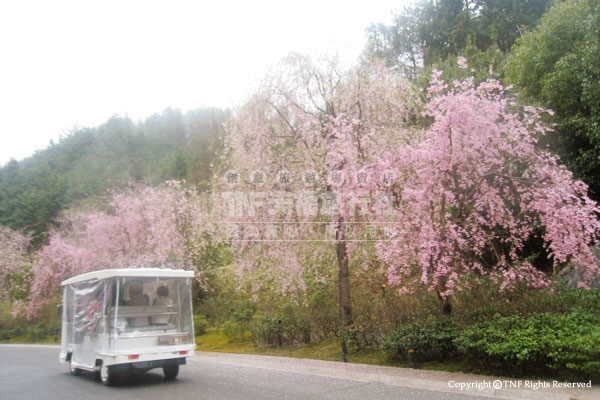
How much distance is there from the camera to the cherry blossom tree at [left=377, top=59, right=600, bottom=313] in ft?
29.8

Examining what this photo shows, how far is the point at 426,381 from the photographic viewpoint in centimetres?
804

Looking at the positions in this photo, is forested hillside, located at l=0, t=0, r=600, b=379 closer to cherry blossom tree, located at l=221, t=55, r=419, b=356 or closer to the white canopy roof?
cherry blossom tree, located at l=221, t=55, r=419, b=356

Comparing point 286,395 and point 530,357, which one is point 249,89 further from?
point 530,357

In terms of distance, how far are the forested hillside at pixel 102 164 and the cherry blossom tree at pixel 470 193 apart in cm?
2721

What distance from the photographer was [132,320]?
950 cm

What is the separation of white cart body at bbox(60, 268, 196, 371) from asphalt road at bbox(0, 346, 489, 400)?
19.2 inches

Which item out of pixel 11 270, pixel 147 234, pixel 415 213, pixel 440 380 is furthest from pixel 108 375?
pixel 11 270

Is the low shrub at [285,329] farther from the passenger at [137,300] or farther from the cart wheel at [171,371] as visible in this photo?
the passenger at [137,300]

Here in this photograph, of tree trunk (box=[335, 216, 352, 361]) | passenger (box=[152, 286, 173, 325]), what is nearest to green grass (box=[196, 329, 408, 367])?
tree trunk (box=[335, 216, 352, 361])

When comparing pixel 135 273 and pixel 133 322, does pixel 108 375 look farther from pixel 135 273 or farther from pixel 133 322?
pixel 135 273

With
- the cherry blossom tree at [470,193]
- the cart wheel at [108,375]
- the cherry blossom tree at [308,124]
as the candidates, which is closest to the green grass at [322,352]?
the cherry blossom tree at [308,124]

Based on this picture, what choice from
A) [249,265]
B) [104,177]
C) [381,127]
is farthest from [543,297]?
[104,177]

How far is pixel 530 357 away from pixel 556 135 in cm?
775

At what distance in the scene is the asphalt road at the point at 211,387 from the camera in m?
7.66
